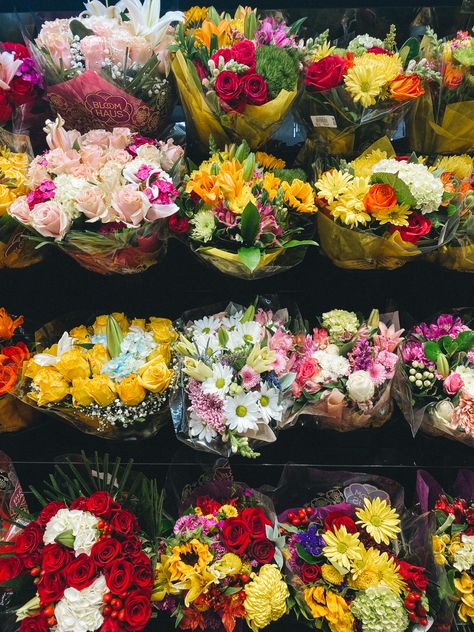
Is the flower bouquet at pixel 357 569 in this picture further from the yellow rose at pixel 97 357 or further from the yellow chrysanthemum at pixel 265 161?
the yellow chrysanthemum at pixel 265 161

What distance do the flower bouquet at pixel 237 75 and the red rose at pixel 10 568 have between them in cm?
139

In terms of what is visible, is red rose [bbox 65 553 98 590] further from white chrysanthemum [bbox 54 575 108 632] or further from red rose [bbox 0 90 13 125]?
red rose [bbox 0 90 13 125]

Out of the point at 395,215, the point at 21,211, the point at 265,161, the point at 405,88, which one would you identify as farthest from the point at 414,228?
the point at 21,211

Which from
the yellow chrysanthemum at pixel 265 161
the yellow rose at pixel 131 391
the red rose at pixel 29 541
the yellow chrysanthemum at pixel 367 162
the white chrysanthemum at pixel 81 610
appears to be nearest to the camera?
the white chrysanthemum at pixel 81 610

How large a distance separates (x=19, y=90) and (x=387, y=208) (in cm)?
127

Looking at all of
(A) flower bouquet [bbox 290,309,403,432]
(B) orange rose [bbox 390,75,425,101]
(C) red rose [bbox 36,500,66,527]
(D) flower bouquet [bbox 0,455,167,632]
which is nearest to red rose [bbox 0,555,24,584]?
(D) flower bouquet [bbox 0,455,167,632]

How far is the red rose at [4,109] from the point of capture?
5.65 ft

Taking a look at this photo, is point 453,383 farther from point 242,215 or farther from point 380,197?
point 242,215

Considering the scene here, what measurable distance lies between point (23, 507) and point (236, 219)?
3.78 ft

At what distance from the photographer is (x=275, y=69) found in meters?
1.55

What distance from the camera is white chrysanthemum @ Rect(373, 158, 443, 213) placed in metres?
1.50

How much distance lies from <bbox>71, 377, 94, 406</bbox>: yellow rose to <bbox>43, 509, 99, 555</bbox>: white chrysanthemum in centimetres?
30

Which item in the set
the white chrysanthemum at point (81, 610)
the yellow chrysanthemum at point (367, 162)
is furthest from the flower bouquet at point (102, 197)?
the white chrysanthemum at point (81, 610)

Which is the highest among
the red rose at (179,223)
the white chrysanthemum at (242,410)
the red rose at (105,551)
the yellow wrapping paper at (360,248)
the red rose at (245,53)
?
the red rose at (245,53)
